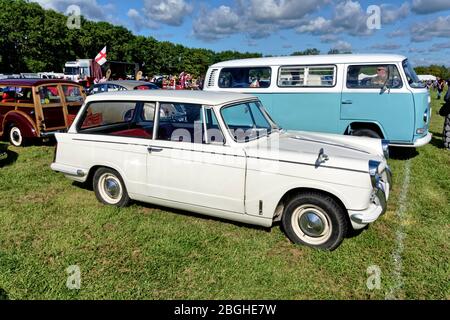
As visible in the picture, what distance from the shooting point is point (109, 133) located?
16.3ft

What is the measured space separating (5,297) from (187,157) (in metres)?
2.20

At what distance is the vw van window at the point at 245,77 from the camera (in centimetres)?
844

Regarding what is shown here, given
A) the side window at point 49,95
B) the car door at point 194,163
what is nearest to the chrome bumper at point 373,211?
the car door at point 194,163

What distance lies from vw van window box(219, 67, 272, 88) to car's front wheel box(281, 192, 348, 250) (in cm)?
511

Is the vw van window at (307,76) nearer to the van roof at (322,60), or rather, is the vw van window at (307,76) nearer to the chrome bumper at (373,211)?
the van roof at (322,60)

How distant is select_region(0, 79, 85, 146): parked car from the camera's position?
8227 mm

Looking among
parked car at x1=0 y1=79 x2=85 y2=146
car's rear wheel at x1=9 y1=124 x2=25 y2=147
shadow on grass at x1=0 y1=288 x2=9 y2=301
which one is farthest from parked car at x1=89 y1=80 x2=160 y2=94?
shadow on grass at x1=0 y1=288 x2=9 y2=301

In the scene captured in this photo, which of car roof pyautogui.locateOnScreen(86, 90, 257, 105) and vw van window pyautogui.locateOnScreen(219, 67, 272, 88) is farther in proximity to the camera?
vw van window pyautogui.locateOnScreen(219, 67, 272, 88)

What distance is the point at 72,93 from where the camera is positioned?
902cm

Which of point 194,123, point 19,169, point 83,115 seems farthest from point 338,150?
point 19,169

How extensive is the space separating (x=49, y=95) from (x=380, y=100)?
7563 mm

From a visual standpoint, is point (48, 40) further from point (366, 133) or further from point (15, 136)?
point (366, 133)

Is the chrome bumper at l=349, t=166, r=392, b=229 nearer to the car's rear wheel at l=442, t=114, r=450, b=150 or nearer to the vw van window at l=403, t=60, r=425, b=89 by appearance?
the vw van window at l=403, t=60, r=425, b=89

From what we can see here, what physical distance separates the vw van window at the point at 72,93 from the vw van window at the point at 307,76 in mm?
5215
